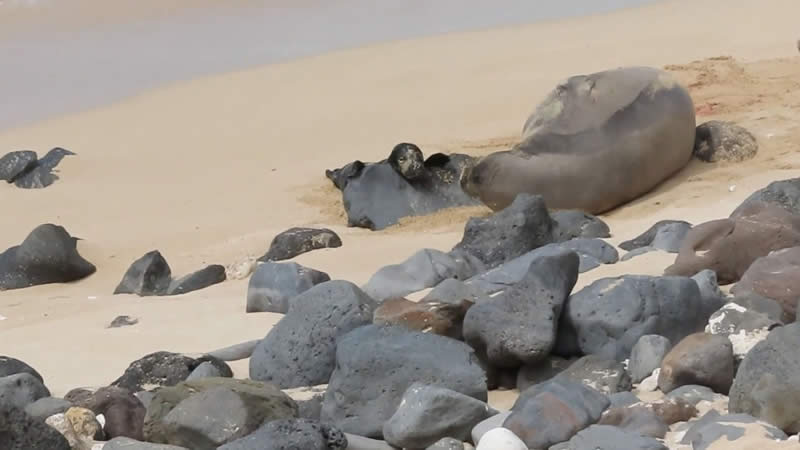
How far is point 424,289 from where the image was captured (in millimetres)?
5508

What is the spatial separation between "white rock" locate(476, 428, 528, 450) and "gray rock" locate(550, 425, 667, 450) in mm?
124

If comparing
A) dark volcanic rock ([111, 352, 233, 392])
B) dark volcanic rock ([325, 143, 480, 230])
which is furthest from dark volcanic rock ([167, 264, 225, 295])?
dark volcanic rock ([111, 352, 233, 392])

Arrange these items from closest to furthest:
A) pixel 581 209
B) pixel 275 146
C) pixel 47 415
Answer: pixel 47 415, pixel 581 209, pixel 275 146

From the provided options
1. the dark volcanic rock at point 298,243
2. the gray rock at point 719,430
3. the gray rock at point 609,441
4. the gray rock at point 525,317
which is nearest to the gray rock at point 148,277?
the dark volcanic rock at point 298,243

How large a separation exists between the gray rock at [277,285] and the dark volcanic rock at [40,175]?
460 cm

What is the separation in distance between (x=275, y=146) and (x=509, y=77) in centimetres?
232

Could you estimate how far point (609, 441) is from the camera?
352 centimetres

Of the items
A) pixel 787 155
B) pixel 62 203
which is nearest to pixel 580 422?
pixel 787 155

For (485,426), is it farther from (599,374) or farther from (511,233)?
(511,233)

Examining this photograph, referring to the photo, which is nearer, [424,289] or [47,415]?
[47,415]

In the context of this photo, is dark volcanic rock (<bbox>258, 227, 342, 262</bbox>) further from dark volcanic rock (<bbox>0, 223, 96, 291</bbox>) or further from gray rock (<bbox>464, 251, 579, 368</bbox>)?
gray rock (<bbox>464, 251, 579, 368</bbox>)

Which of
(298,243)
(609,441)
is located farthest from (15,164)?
(609,441)

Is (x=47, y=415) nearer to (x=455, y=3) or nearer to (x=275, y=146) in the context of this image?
(x=275, y=146)

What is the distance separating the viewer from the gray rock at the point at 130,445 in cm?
377
